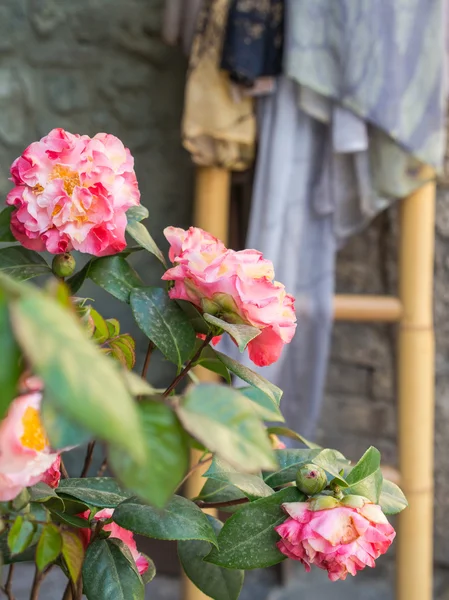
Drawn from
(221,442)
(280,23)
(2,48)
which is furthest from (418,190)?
(221,442)

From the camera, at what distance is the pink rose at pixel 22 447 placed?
0.32m

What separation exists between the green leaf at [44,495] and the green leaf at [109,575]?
0.14 feet

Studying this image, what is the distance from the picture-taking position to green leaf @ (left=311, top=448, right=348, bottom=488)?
490mm

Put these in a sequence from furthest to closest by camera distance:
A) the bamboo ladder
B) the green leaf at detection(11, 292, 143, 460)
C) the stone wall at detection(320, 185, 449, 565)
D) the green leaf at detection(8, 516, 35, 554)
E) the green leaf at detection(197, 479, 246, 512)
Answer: the stone wall at detection(320, 185, 449, 565) → the bamboo ladder → the green leaf at detection(197, 479, 246, 512) → the green leaf at detection(8, 516, 35, 554) → the green leaf at detection(11, 292, 143, 460)

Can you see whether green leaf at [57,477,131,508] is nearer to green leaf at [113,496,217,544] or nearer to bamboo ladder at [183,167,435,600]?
green leaf at [113,496,217,544]

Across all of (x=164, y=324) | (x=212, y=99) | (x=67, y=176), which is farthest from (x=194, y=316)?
(x=212, y=99)

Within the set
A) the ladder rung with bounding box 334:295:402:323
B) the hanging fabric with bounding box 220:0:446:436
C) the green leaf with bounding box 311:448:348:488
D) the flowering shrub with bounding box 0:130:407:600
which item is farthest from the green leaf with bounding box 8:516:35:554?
the ladder rung with bounding box 334:295:402:323

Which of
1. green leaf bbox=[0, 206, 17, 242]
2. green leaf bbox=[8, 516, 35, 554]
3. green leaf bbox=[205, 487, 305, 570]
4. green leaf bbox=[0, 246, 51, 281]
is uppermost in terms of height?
green leaf bbox=[0, 206, 17, 242]

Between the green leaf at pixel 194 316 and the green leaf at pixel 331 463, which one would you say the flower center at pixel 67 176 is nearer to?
the green leaf at pixel 194 316

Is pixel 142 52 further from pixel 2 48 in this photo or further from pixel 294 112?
pixel 294 112

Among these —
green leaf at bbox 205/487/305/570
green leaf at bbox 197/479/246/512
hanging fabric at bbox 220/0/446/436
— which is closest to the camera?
green leaf at bbox 205/487/305/570

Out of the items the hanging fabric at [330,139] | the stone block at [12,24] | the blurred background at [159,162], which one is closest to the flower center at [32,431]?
the hanging fabric at [330,139]

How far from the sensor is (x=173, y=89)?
1827 mm

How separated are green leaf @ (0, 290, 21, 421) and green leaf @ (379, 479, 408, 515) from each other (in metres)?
0.33
